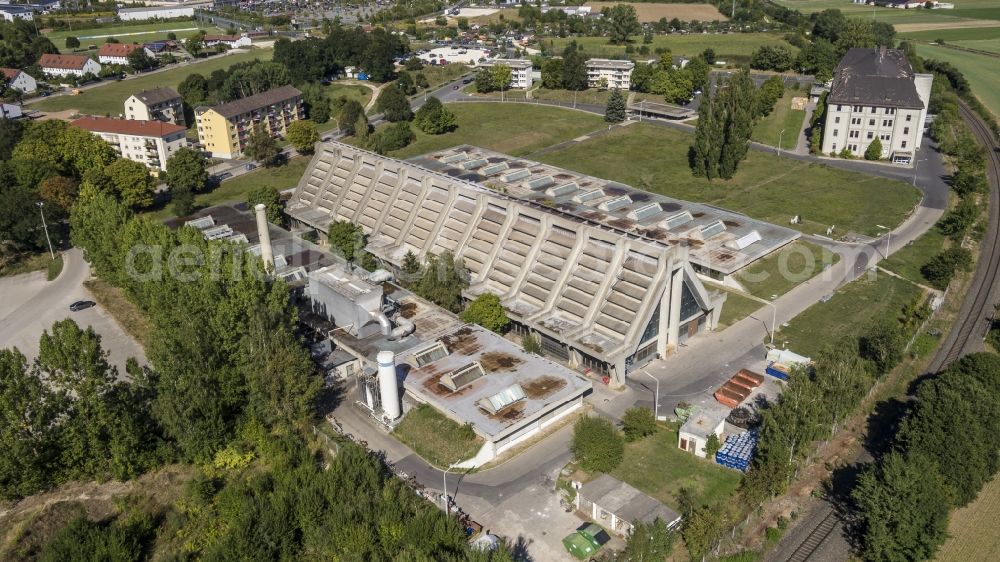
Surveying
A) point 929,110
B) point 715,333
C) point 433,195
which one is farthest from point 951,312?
point 929,110

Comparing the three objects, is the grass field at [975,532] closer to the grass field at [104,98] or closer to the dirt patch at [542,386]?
the dirt patch at [542,386]

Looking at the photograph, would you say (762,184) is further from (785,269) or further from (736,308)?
(736,308)

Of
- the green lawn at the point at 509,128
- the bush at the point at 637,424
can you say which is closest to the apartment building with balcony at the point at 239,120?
the green lawn at the point at 509,128

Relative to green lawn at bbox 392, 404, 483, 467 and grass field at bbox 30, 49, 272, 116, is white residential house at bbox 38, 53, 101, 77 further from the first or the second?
green lawn at bbox 392, 404, 483, 467

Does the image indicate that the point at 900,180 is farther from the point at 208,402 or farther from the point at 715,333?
the point at 208,402

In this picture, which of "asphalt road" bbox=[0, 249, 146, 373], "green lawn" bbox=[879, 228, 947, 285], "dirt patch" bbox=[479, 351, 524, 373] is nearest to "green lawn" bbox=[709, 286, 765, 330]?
"green lawn" bbox=[879, 228, 947, 285]
